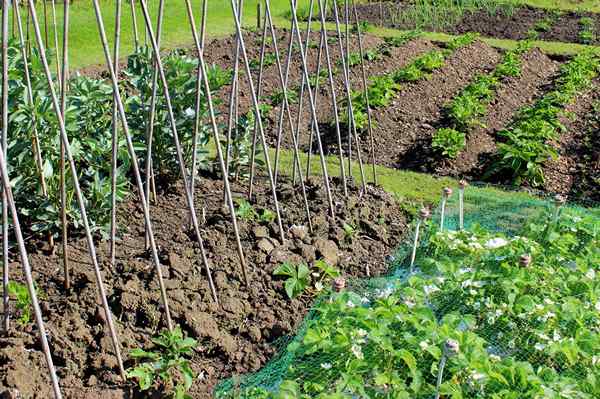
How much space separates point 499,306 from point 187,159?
114 inches

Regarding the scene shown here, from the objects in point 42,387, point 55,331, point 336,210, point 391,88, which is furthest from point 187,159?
point 391,88

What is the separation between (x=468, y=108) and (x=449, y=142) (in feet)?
3.21

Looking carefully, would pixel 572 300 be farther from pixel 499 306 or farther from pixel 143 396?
pixel 143 396

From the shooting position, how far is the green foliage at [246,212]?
588cm

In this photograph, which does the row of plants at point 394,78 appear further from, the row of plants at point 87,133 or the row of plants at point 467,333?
the row of plants at point 467,333

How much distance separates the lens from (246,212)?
233 inches

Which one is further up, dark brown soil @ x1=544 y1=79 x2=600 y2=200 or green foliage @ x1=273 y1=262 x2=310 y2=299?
green foliage @ x1=273 y1=262 x2=310 y2=299

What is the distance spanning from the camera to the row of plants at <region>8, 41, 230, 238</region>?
16.4 ft

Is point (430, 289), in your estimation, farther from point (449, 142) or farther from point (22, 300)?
point (449, 142)

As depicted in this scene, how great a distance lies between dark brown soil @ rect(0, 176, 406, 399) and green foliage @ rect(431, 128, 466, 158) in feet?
5.87

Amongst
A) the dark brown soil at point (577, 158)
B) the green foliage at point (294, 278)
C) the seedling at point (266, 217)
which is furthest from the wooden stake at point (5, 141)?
the dark brown soil at point (577, 158)

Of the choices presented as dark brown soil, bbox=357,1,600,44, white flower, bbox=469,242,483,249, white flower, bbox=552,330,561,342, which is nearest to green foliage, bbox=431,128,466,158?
white flower, bbox=469,242,483,249

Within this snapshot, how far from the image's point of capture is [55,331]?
13.8ft

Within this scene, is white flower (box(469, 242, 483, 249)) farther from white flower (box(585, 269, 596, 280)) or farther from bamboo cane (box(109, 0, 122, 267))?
bamboo cane (box(109, 0, 122, 267))
